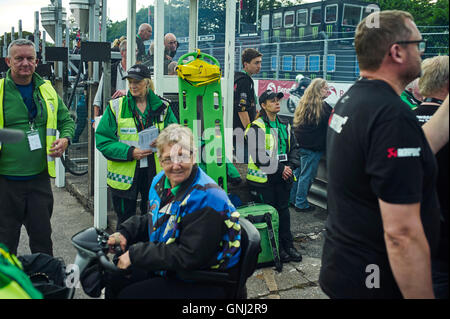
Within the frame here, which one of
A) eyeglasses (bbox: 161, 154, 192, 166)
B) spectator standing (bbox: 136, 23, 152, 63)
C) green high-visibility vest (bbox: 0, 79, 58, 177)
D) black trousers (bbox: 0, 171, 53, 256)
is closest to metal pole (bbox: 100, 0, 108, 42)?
spectator standing (bbox: 136, 23, 152, 63)

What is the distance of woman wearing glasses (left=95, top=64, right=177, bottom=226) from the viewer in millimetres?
4223

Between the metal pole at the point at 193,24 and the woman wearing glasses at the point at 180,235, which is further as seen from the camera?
the metal pole at the point at 193,24

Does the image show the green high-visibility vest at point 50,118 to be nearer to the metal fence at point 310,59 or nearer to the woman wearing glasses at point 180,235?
the woman wearing glasses at point 180,235

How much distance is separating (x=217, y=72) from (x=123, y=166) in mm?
1280

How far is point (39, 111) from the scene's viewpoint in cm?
377

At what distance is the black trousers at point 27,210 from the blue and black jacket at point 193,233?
1.64 metres

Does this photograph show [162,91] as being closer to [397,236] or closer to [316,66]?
[397,236]

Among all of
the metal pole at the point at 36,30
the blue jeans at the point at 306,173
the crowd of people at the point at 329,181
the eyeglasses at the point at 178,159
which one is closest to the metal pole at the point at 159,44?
the crowd of people at the point at 329,181

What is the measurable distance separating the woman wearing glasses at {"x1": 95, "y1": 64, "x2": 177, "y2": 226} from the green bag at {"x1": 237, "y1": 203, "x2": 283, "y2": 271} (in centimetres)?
97

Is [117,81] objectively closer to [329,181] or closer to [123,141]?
[123,141]

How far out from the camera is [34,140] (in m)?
3.73

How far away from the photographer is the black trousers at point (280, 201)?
4.62 meters

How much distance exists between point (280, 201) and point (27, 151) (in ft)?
7.66
